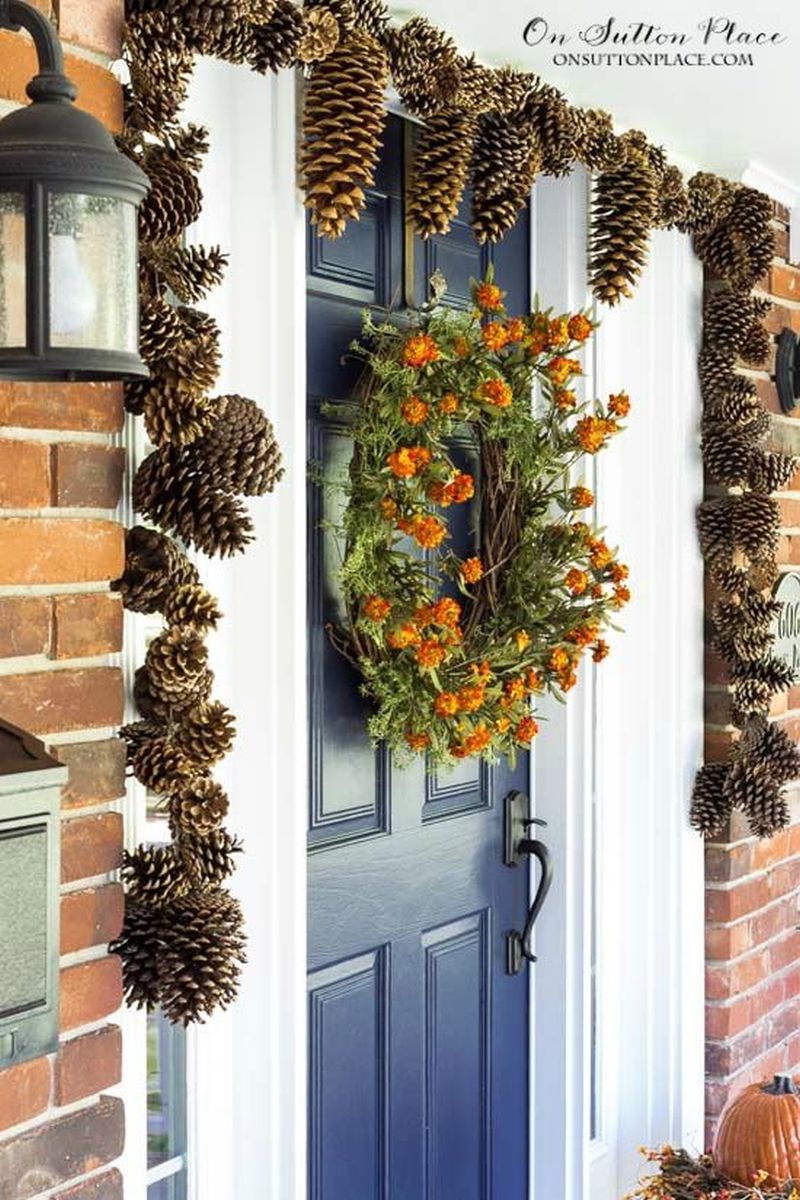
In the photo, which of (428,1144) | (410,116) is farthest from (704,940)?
(410,116)

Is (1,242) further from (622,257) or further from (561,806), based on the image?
(561,806)

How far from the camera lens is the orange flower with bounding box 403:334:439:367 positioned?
228 centimetres

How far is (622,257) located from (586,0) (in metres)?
0.59

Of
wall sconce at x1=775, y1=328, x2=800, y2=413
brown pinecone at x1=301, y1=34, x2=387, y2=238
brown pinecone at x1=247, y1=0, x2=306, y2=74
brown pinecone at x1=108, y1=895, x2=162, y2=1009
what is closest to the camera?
brown pinecone at x1=108, y1=895, x2=162, y2=1009

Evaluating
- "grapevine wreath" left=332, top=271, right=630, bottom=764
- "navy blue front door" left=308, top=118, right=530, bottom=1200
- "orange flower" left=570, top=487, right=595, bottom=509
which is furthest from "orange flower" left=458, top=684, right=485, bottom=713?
"orange flower" left=570, top=487, right=595, bottom=509

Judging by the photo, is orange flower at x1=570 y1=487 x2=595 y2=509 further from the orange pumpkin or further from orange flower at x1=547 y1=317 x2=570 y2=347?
the orange pumpkin

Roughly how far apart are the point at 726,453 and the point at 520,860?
0.95 metres

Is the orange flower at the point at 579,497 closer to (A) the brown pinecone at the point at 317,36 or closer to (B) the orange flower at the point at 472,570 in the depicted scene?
(B) the orange flower at the point at 472,570

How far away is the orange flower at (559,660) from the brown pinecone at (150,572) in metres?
0.84

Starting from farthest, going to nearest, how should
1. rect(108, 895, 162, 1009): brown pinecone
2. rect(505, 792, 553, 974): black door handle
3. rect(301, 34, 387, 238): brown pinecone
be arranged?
1. rect(505, 792, 553, 974): black door handle
2. rect(301, 34, 387, 238): brown pinecone
3. rect(108, 895, 162, 1009): brown pinecone

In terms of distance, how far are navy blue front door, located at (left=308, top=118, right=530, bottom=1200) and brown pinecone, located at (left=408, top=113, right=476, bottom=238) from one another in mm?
148

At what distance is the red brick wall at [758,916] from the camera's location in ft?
10.7

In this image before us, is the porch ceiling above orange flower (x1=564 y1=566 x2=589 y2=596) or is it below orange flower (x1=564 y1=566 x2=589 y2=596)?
above

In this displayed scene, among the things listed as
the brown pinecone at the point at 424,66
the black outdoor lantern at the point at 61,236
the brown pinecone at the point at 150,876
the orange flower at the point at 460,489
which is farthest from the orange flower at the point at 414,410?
the black outdoor lantern at the point at 61,236
